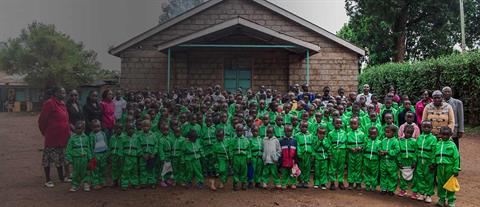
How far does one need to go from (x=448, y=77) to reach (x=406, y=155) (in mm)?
9075

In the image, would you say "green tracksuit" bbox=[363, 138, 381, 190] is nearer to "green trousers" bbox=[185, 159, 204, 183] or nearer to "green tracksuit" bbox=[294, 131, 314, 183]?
"green tracksuit" bbox=[294, 131, 314, 183]

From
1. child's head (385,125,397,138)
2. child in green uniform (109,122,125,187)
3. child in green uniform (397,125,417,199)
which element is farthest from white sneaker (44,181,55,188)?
child in green uniform (397,125,417,199)

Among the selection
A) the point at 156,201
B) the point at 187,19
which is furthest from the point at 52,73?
the point at 156,201

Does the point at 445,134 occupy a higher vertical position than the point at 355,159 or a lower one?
higher

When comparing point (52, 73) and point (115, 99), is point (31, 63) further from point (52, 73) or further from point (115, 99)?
point (115, 99)

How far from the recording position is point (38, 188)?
6656 mm

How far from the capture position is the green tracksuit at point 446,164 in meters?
6.00

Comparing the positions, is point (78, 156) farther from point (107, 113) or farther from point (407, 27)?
point (407, 27)

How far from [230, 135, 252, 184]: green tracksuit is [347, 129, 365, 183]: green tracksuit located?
162 centimetres

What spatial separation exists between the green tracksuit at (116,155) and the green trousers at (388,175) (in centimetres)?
412

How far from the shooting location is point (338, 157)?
23.0 ft

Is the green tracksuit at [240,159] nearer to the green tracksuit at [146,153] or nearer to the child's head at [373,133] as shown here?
the green tracksuit at [146,153]

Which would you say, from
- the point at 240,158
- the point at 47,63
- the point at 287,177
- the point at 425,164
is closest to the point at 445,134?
the point at 425,164

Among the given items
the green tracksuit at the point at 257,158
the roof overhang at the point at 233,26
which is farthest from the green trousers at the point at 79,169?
the roof overhang at the point at 233,26
